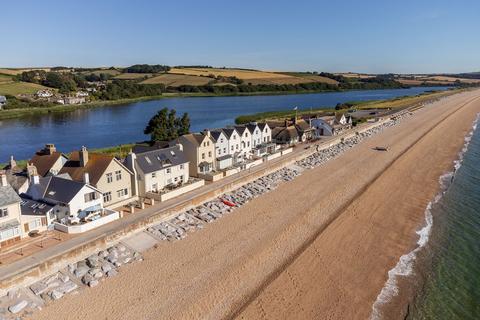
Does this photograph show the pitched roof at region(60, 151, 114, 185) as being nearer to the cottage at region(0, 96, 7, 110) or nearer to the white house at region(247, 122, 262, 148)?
the white house at region(247, 122, 262, 148)

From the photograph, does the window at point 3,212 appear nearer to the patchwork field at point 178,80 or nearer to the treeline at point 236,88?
the treeline at point 236,88

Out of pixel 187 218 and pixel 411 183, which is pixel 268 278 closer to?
pixel 187 218

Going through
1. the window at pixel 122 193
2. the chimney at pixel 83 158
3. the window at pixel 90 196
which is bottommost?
the window at pixel 122 193

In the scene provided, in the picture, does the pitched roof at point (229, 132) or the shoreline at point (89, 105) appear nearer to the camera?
the pitched roof at point (229, 132)

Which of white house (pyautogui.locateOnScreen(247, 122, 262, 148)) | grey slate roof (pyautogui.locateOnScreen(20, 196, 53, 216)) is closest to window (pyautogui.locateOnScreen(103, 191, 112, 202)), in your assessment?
grey slate roof (pyautogui.locateOnScreen(20, 196, 53, 216))

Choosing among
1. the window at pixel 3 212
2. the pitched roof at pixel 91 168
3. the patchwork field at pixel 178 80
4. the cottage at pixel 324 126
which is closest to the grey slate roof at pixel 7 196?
the window at pixel 3 212

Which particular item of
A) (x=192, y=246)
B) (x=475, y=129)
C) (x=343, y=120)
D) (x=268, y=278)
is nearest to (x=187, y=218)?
(x=192, y=246)

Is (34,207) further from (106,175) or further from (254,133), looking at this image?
(254,133)
